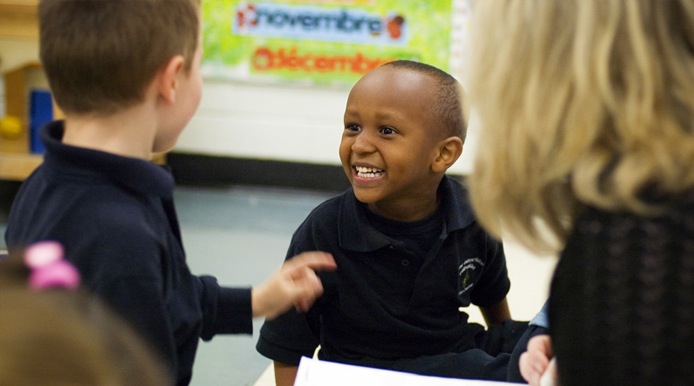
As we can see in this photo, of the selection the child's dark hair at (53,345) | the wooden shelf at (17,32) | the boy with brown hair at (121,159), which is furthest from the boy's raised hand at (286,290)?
the wooden shelf at (17,32)

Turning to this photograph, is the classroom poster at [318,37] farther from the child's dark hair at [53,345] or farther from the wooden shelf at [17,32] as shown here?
the child's dark hair at [53,345]

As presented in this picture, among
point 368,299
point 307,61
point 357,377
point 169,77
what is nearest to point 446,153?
point 368,299

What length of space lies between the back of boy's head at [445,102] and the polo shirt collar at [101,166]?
0.50 m

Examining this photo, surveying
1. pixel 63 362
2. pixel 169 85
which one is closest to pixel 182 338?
pixel 169 85

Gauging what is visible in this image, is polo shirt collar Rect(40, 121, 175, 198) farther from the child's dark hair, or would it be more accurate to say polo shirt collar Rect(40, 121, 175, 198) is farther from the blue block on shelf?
the blue block on shelf

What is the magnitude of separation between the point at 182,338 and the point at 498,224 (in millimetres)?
318

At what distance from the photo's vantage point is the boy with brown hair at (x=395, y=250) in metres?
1.18

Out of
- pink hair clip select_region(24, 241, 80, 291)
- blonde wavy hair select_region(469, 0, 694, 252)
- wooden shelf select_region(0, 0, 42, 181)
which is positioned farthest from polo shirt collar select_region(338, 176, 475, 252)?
wooden shelf select_region(0, 0, 42, 181)

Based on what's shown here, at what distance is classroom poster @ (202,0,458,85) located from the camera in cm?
300

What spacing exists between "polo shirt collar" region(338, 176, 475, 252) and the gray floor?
0.55m

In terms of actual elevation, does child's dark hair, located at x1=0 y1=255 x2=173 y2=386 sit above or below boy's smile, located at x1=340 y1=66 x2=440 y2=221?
above

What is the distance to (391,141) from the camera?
1198mm

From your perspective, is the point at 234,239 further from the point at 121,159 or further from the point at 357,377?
the point at 121,159

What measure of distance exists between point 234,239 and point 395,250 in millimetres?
1404
